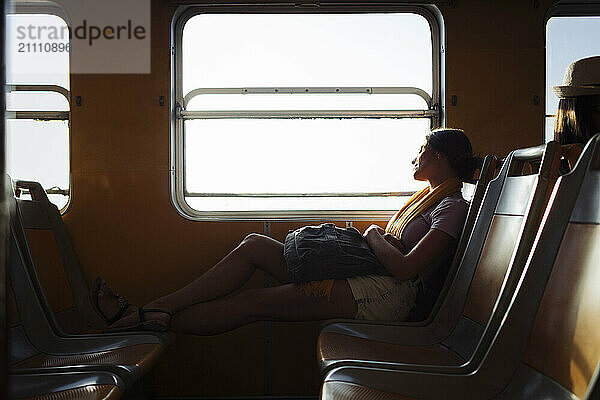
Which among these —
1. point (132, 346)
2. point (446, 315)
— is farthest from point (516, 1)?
point (132, 346)

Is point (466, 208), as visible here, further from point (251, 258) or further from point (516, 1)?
point (516, 1)

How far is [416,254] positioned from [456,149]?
0.61m

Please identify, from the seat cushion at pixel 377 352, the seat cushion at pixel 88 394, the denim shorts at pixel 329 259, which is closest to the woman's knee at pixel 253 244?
the denim shorts at pixel 329 259

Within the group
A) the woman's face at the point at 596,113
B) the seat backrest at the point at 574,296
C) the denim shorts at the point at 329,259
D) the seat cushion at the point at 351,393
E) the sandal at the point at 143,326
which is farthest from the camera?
the denim shorts at the point at 329,259

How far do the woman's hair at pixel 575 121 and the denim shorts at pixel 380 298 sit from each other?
2.76 feet

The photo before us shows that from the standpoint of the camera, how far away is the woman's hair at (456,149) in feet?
9.32

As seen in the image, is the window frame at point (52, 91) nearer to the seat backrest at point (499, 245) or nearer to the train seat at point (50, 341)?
the train seat at point (50, 341)

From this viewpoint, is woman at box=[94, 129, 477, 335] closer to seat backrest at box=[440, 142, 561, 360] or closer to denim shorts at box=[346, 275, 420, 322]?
denim shorts at box=[346, 275, 420, 322]

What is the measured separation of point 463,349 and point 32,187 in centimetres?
197

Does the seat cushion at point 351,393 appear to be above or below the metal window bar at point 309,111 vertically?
below

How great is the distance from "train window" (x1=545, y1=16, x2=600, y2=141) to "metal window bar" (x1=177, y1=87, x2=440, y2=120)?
0.59 metres

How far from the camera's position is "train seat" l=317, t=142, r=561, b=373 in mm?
1768

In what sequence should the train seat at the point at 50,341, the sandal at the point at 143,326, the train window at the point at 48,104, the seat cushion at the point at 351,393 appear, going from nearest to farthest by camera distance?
the seat cushion at the point at 351,393, the train seat at the point at 50,341, the sandal at the point at 143,326, the train window at the point at 48,104

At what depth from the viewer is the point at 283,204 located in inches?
131
